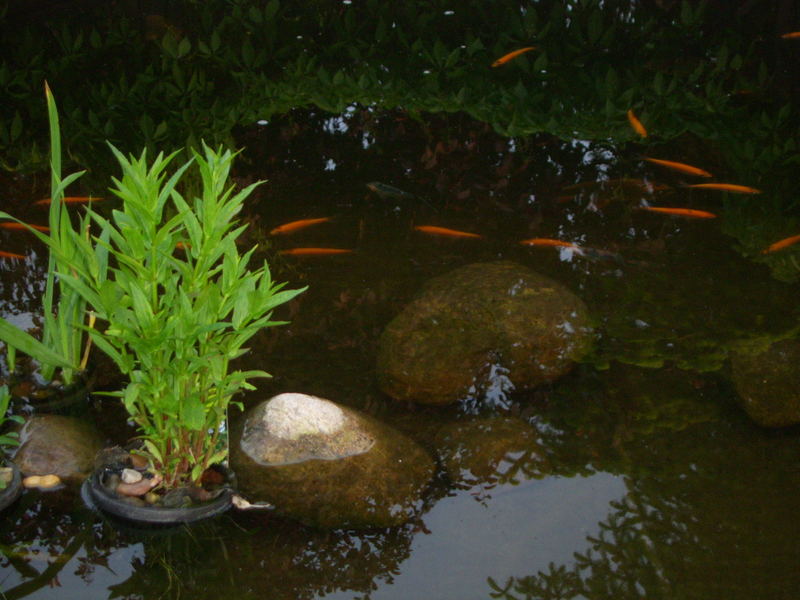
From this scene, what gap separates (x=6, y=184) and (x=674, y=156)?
4.71 m

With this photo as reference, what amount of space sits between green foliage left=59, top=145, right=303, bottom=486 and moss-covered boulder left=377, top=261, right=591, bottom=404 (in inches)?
39.3

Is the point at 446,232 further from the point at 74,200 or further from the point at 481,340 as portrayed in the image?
the point at 74,200

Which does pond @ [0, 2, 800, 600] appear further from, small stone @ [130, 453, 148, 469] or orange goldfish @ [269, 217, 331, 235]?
small stone @ [130, 453, 148, 469]

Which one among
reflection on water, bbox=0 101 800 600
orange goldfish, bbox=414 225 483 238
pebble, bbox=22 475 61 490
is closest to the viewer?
reflection on water, bbox=0 101 800 600

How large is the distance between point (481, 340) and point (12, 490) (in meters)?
2.10

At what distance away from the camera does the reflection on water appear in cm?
294

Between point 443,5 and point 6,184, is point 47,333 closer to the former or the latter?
point 6,184

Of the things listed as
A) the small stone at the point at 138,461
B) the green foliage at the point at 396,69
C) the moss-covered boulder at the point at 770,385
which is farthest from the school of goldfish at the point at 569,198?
the small stone at the point at 138,461

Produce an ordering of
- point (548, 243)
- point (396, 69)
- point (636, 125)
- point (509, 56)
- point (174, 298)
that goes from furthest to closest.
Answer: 1. point (396, 69)
2. point (509, 56)
3. point (636, 125)
4. point (548, 243)
5. point (174, 298)

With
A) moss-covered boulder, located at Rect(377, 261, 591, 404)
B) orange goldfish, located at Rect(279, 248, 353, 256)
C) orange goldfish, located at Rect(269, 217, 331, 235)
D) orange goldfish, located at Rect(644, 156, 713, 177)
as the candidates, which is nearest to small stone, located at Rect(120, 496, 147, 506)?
moss-covered boulder, located at Rect(377, 261, 591, 404)

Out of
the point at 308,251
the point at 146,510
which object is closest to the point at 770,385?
the point at 308,251

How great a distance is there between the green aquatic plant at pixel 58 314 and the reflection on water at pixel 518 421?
379 mm

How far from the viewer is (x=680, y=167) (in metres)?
5.65

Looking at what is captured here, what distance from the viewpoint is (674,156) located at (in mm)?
5922
